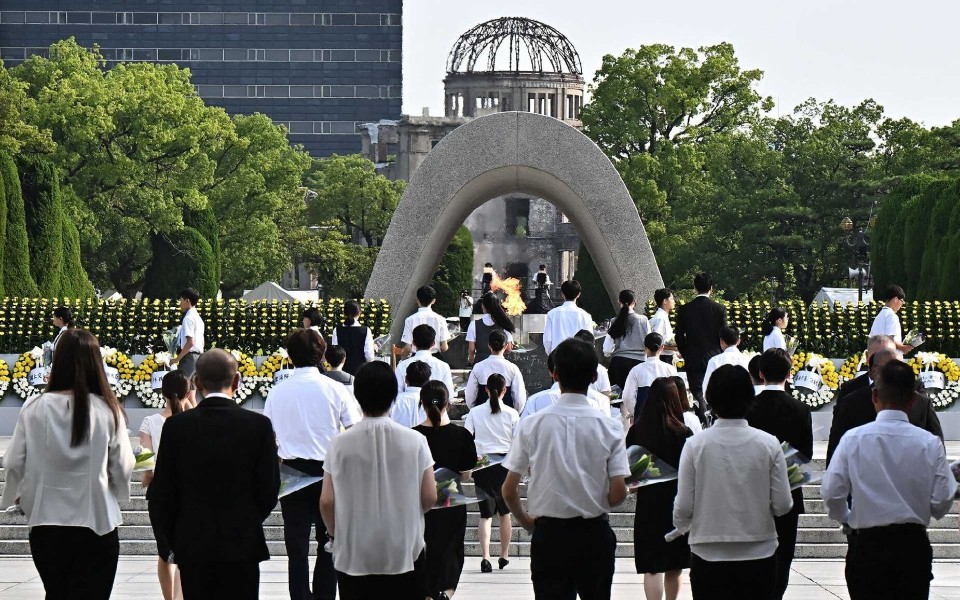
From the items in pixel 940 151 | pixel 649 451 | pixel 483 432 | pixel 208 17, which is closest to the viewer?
pixel 649 451

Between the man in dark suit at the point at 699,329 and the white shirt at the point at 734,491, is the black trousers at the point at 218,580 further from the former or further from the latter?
the man in dark suit at the point at 699,329

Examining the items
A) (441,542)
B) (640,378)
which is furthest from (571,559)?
(640,378)

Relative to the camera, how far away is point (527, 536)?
1217cm

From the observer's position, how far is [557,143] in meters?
20.2

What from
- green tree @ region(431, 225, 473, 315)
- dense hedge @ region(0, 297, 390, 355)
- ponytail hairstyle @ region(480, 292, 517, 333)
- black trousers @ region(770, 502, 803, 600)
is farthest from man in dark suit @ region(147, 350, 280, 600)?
green tree @ region(431, 225, 473, 315)

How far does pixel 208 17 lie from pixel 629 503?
408 ft

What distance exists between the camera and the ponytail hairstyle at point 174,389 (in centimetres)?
Answer: 866

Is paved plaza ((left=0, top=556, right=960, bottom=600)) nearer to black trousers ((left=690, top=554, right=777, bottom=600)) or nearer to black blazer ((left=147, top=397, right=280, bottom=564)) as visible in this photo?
black trousers ((left=690, top=554, right=777, bottom=600))

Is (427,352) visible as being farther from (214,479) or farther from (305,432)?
(214,479)

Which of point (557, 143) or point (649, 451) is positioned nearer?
point (649, 451)

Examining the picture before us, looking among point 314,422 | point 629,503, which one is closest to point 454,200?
point 629,503

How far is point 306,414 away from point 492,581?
2656 millimetres

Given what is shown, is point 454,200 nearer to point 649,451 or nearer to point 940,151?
point 649,451

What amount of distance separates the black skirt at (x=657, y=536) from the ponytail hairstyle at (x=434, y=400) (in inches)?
46.8
